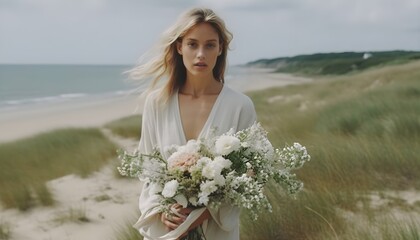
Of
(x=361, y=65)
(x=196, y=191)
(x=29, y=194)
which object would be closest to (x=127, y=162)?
(x=196, y=191)

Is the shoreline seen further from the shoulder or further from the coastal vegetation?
the shoulder

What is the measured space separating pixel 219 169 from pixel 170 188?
0.19 m

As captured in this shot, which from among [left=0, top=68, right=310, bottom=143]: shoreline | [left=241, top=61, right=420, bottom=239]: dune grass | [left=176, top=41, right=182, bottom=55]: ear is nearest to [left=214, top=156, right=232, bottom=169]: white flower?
[left=176, top=41, right=182, bottom=55]: ear

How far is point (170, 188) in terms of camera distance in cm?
210

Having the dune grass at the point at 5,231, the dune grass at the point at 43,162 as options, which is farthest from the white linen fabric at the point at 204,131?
the dune grass at the point at 43,162

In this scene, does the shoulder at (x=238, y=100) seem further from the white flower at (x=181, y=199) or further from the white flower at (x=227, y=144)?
the white flower at (x=181, y=199)

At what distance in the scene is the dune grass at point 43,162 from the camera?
6570 mm

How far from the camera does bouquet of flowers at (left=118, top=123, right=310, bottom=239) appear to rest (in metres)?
2.12

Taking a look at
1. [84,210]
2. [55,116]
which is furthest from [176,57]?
[55,116]

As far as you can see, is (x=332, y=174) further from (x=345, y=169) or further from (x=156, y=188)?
(x=156, y=188)

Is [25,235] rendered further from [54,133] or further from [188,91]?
[54,133]

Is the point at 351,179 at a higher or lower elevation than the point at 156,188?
lower

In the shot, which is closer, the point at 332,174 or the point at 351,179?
the point at 351,179

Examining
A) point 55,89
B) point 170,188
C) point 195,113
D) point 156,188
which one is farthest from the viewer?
point 55,89
